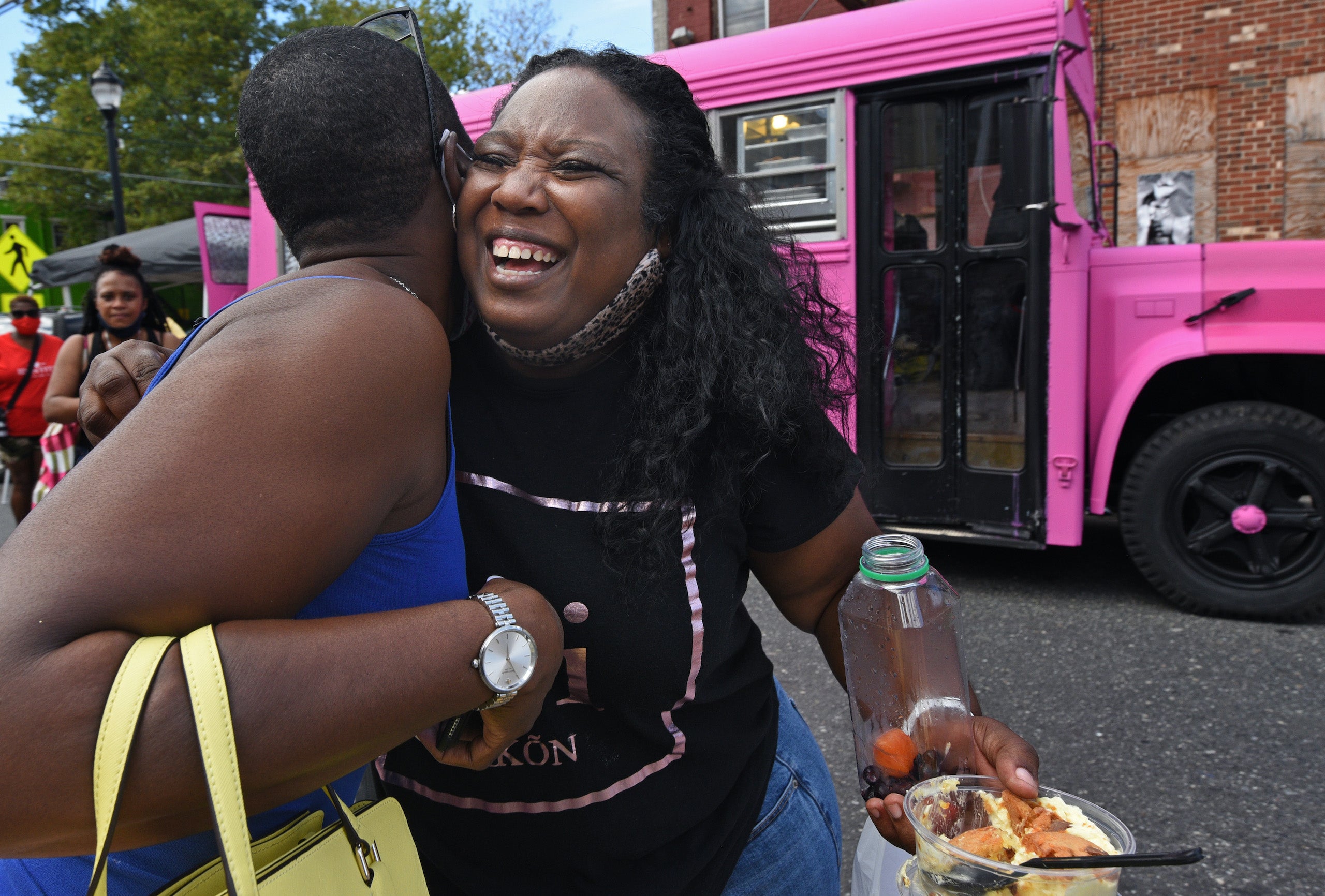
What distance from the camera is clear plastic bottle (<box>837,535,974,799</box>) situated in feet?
4.27

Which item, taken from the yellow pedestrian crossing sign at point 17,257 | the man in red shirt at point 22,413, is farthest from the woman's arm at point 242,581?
the yellow pedestrian crossing sign at point 17,257

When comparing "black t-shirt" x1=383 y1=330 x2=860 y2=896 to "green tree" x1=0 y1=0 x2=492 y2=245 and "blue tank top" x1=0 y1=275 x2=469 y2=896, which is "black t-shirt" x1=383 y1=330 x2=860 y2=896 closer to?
"blue tank top" x1=0 y1=275 x2=469 y2=896

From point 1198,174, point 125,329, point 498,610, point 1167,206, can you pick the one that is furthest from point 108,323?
point 1198,174

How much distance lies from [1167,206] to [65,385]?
11991 mm

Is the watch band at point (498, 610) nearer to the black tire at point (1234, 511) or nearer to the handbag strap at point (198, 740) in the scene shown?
the handbag strap at point (198, 740)

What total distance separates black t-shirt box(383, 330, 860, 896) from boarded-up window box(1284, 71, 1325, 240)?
12.1 m

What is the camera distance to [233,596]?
84cm

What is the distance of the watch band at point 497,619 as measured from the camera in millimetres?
1024

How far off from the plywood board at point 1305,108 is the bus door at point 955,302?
841 cm

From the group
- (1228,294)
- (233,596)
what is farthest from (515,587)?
(1228,294)

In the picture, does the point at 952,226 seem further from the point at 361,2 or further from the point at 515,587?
the point at 361,2

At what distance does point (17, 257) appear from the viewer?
1291 centimetres

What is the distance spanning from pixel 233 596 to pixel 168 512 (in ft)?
0.33

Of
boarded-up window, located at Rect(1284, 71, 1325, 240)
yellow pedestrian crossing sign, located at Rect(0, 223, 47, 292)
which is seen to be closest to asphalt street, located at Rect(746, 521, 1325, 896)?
boarded-up window, located at Rect(1284, 71, 1325, 240)
